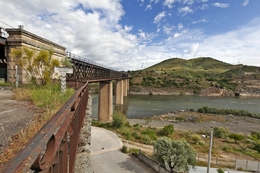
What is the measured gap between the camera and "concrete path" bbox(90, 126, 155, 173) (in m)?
12.4

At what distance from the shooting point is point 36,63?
1025 cm

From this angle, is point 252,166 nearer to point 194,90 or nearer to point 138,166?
point 138,166

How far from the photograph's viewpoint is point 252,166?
44.5 feet

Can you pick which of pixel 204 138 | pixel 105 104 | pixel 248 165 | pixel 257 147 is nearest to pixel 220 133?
pixel 204 138

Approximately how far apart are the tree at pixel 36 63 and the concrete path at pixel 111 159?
766cm

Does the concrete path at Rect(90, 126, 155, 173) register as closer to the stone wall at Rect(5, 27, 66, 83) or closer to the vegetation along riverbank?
the vegetation along riverbank

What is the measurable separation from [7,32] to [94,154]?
12080 millimetres

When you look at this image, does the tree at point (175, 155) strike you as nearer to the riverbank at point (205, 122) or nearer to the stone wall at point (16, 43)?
the stone wall at point (16, 43)

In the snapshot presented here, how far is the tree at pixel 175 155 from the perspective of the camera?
12000mm

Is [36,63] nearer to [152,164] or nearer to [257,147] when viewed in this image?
[152,164]

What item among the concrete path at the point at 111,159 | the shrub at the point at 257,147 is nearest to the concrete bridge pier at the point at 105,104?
Result: the concrete path at the point at 111,159

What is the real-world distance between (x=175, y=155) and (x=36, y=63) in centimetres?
1216

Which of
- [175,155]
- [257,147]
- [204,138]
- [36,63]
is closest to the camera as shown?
[36,63]

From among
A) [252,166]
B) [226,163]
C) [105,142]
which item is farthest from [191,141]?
[105,142]
